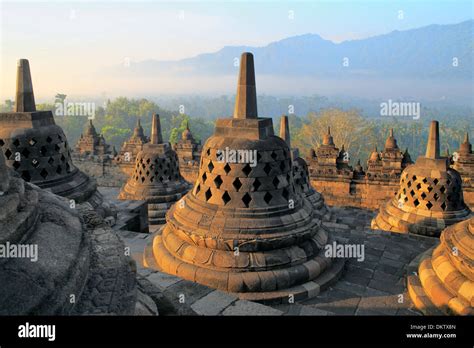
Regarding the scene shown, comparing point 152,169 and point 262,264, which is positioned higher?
point 152,169

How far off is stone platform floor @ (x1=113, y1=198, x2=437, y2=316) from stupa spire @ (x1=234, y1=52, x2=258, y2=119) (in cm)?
294

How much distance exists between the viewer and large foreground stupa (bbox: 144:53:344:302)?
521cm

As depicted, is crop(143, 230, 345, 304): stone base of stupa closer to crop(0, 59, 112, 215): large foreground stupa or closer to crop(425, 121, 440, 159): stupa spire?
crop(0, 59, 112, 215): large foreground stupa

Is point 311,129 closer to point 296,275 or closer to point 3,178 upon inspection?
point 296,275

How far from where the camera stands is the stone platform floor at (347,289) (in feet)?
11.3

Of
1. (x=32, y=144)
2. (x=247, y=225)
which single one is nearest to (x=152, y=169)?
(x=32, y=144)

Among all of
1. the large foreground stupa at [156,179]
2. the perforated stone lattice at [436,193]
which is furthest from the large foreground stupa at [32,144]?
the perforated stone lattice at [436,193]

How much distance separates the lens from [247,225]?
5.41 metres

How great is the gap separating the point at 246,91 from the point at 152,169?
7416mm

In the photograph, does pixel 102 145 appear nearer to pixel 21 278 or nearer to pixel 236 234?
pixel 236 234

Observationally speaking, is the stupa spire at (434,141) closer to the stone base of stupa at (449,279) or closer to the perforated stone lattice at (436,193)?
the perforated stone lattice at (436,193)
